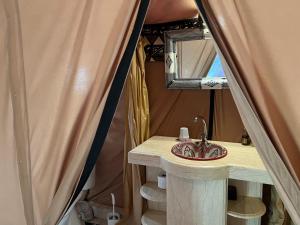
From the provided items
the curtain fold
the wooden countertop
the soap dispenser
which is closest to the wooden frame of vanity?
the wooden countertop

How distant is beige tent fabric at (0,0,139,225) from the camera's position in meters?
0.93

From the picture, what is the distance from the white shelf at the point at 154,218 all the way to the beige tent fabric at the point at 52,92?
1.03m

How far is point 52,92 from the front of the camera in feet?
3.29

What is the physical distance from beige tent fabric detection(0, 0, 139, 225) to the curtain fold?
96 cm

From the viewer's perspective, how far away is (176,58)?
1997mm

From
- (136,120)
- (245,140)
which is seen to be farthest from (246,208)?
(136,120)

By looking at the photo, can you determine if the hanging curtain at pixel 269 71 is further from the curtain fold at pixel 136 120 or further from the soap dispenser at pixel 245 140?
the curtain fold at pixel 136 120

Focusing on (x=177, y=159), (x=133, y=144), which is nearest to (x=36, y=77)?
(x=177, y=159)

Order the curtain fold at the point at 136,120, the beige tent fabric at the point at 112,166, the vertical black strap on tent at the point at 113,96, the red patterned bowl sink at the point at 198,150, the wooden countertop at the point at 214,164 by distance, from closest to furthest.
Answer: the vertical black strap on tent at the point at 113,96 < the wooden countertop at the point at 214,164 < the red patterned bowl sink at the point at 198,150 < the curtain fold at the point at 136,120 < the beige tent fabric at the point at 112,166

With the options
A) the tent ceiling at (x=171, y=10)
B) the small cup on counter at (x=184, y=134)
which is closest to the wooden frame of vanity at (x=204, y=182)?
the small cup on counter at (x=184, y=134)

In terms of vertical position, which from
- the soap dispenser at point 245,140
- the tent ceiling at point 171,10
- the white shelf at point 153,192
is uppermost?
the tent ceiling at point 171,10

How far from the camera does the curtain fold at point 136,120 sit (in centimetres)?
200

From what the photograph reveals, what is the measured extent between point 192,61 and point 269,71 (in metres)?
1.24

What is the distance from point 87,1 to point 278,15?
69 cm
